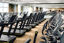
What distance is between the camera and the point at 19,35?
7.95m

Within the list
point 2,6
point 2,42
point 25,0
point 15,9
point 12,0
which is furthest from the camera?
point 15,9

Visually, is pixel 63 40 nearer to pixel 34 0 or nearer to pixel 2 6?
pixel 34 0

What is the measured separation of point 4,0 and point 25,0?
100cm

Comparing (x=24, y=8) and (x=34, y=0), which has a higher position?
(x=34, y=0)

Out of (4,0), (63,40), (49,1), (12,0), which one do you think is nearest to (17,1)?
→ (12,0)

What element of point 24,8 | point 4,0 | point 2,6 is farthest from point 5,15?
point 24,8

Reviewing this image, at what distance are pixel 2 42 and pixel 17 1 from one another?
2934 mm

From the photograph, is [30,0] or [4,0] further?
[4,0]

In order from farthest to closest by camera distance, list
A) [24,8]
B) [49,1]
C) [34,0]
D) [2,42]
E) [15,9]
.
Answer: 1. [24,8]
2. [15,9]
3. [34,0]
4. [2,42]
5. [49,1]

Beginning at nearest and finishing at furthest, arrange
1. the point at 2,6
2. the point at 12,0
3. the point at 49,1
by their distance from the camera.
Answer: the point at 49,1 → the point at 12,0 → the point at 2,6

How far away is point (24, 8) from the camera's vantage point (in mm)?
27094

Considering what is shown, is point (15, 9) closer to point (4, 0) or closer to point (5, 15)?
point (5, 15)

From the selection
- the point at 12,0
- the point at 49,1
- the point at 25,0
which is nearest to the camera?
the point at 49,1

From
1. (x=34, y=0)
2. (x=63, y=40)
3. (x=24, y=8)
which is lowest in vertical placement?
(x=24, y=8)
